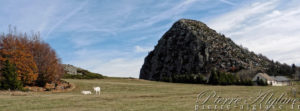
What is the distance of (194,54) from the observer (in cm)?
13438

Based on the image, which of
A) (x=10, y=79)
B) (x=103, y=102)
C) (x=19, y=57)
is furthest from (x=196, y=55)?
(x=103, y=102)

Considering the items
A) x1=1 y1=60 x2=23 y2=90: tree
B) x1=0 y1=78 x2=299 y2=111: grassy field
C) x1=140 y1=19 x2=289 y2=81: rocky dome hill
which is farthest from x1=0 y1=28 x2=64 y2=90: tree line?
x1=140 y1=19 x2=289 y2=81: rocky dome hill

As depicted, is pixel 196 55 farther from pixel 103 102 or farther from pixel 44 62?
pixel 103 102

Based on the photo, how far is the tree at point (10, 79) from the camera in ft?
111

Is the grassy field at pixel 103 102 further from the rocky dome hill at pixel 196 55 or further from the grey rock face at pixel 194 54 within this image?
the grey rock face at pixel 194 54

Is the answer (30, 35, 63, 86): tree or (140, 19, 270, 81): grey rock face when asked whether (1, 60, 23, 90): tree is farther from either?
(140, 19, 270, 81): grey rock face

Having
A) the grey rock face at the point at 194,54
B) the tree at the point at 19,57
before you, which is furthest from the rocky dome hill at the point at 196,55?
the tree at the point at 19,57

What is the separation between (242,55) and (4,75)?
114 m

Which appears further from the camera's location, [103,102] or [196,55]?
[196,55]

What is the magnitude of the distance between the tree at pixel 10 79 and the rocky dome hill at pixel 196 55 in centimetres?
9318

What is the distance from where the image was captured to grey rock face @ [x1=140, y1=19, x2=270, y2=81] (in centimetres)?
12431

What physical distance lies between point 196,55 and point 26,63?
10381 cm

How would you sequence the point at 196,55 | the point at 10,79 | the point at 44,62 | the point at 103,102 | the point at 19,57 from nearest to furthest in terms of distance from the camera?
the point at 103,102
the point at 10,79
the point at 19,57
the point at 44,62
the point at 196,55

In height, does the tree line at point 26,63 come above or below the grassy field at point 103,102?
above
